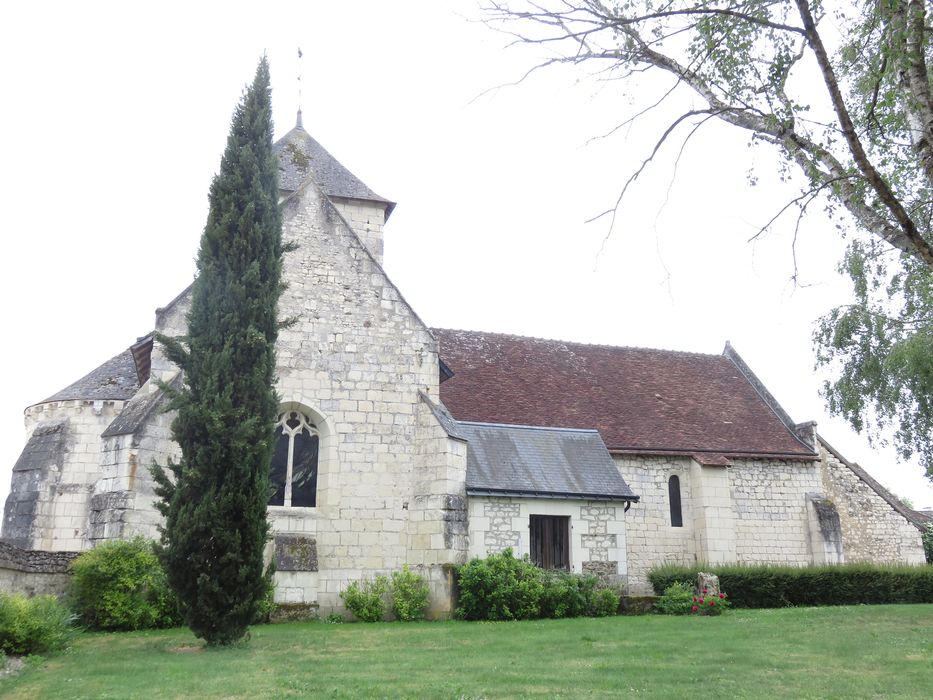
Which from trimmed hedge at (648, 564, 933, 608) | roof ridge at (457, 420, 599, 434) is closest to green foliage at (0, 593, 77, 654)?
roof ridge at (457, 420, 599, 434)

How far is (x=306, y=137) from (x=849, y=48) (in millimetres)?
17213

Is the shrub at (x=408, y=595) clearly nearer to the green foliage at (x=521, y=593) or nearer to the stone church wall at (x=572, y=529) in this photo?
the green foliage at (x=521, y=593)

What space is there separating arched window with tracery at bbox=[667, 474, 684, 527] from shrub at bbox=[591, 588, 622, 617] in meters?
6.10

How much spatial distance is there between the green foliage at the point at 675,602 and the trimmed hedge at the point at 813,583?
157 cm

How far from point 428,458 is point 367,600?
288 cm

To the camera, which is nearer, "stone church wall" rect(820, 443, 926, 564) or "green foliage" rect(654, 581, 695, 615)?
"green foliage" rect(654, 581, 695, 615)

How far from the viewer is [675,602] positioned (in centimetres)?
1518

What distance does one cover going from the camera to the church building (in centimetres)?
→ 1506

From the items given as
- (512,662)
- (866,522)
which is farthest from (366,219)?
(866,522)

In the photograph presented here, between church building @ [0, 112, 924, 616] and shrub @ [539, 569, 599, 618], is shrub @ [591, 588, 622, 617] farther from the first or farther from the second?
church building @ [0, 112, 924, 616]

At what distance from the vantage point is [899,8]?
6.69 meters

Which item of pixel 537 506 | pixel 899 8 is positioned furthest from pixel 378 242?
pixel 899 8

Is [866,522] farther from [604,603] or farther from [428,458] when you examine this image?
[428,458]

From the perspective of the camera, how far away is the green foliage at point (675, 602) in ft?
49.4
